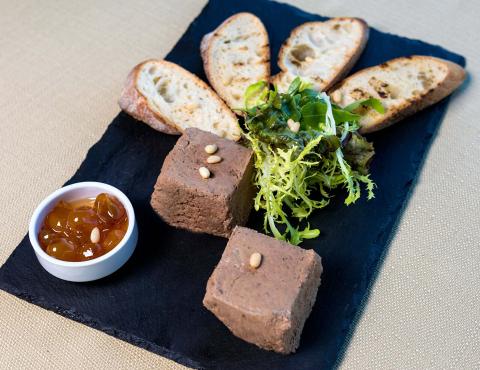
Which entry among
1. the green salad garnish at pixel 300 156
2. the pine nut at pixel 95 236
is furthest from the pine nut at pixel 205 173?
the pine nut at pixel 95 236

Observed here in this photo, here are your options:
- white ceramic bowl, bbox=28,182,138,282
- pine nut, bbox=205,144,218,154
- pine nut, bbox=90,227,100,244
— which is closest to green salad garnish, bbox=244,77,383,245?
pine nut, bbox=205,144,218,154

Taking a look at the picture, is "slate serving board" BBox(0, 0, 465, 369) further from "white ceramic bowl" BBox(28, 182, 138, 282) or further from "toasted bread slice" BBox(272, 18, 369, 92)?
"toasted bread slice" BBox(272, 18, 369, 92)

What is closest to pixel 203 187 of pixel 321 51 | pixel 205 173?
pixel 205 173

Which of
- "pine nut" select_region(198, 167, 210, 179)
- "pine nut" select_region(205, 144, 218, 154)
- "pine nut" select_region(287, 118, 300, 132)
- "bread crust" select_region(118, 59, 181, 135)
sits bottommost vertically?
"bread crust" select_region(118, 59, 181, 135)

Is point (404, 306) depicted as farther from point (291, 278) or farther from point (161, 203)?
point (161, 203)

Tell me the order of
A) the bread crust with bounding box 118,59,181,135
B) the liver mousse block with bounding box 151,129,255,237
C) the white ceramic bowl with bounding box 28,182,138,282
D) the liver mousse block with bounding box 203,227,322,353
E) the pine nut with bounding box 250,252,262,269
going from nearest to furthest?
the liver mousse block with bounding box 203,227,322,353, the pine nut with bounding box 250,252,262,269, the white ceramic bowl with bounding box 28,182,138,282, the liver mousse block with bounding box 151,129,255,237, the bread crust with bounding box 118,59,181,135

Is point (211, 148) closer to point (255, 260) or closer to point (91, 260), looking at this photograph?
point (255, 260)

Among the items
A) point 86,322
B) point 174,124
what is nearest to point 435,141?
point 174,124

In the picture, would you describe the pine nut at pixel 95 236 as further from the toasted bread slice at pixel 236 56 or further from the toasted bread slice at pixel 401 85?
the toasted bread slice at pixel 401 85
